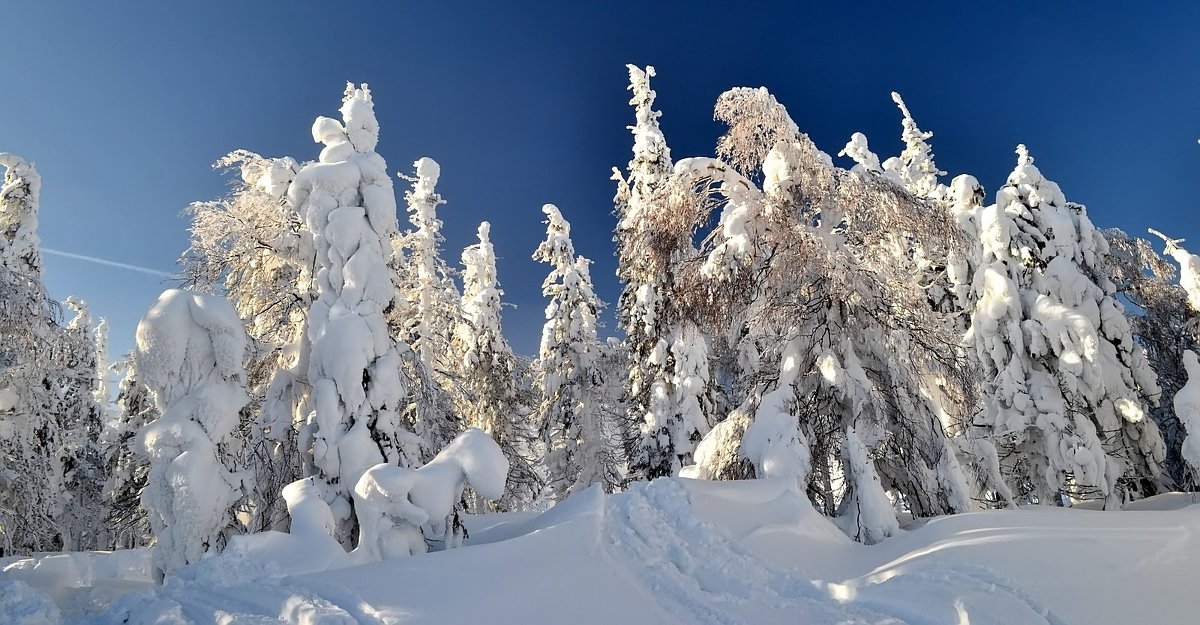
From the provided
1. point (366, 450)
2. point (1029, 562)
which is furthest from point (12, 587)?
point (1029, 562)

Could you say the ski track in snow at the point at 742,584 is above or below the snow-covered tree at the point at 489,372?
below

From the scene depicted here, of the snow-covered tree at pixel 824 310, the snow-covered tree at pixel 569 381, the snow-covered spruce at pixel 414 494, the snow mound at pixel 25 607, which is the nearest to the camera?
the snow mound at pixel 25 607

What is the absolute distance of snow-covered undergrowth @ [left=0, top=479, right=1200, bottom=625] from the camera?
4871 millimetres

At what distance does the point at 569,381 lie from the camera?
21.3 metres

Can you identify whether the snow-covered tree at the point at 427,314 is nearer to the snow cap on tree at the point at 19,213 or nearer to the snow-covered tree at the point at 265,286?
the snow-covered tree at the point at 265,286

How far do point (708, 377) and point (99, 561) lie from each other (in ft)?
40.9

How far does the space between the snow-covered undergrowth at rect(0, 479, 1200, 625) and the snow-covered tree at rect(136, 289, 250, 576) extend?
1.22 metres

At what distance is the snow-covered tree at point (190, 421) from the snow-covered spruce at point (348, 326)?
1.11 m

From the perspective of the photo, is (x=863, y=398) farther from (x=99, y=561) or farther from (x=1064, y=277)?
(x=99, y=561)

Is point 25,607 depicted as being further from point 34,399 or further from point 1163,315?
point 1163,315

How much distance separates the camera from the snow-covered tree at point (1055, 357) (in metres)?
13.2

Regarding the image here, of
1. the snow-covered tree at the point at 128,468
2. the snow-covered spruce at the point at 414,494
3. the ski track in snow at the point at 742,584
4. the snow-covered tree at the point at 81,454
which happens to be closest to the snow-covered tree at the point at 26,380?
the snow-covered tree at the point at 81,454

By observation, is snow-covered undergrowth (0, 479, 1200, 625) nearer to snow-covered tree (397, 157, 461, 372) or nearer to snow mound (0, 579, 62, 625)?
snow mound (0, 579, 62, 625)

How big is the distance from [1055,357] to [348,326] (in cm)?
1437
